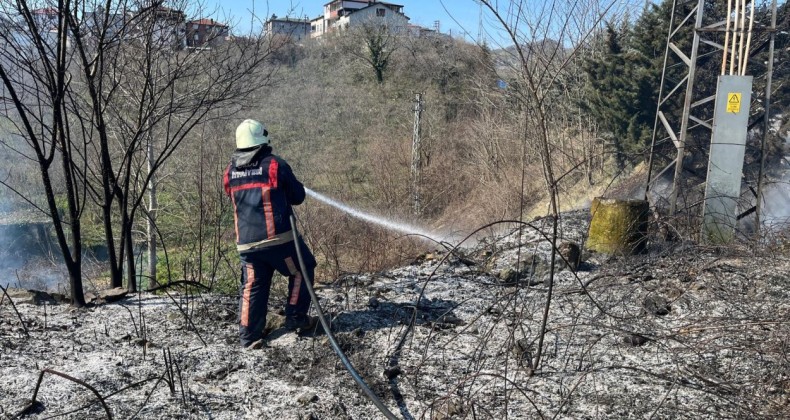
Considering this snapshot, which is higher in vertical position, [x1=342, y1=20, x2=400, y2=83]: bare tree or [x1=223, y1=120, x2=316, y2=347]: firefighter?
[x1=342, y1=20, x2=400, y2=83]: bare tree

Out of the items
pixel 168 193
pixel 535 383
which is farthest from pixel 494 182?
pixel 535 383

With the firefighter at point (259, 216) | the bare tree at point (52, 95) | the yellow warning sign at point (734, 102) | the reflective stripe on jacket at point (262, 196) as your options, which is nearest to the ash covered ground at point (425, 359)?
the firefighter at point (259, 216)

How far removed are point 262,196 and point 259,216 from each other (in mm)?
153

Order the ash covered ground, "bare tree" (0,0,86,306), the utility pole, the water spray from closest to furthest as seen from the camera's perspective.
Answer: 1. the ash covered ground
2. "bare tree" (0,0,86,306)
3. the water spray
4. the utility pole

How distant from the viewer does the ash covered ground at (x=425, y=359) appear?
3488 mm

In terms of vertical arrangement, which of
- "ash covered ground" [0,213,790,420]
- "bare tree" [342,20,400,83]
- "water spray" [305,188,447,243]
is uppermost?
"bare tree" [342,20,400,83]

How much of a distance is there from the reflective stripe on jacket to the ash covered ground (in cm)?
75

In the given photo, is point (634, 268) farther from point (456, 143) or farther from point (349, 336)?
point (456, 143)

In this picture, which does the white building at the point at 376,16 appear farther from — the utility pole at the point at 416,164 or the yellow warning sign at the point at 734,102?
the yellow warning sign at the point at 734,102

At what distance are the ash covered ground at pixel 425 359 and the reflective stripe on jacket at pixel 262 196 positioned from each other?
2.46 ft

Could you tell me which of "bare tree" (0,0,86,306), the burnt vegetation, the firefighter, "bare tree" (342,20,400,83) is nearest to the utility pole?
the burnt vegetation

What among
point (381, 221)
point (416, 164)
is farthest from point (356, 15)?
point (381, 221)

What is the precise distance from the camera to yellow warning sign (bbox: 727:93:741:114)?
8492 mm

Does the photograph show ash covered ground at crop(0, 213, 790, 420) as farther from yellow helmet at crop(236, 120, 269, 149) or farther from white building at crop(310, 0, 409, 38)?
white building at crop(310, 0, 409, 38)
